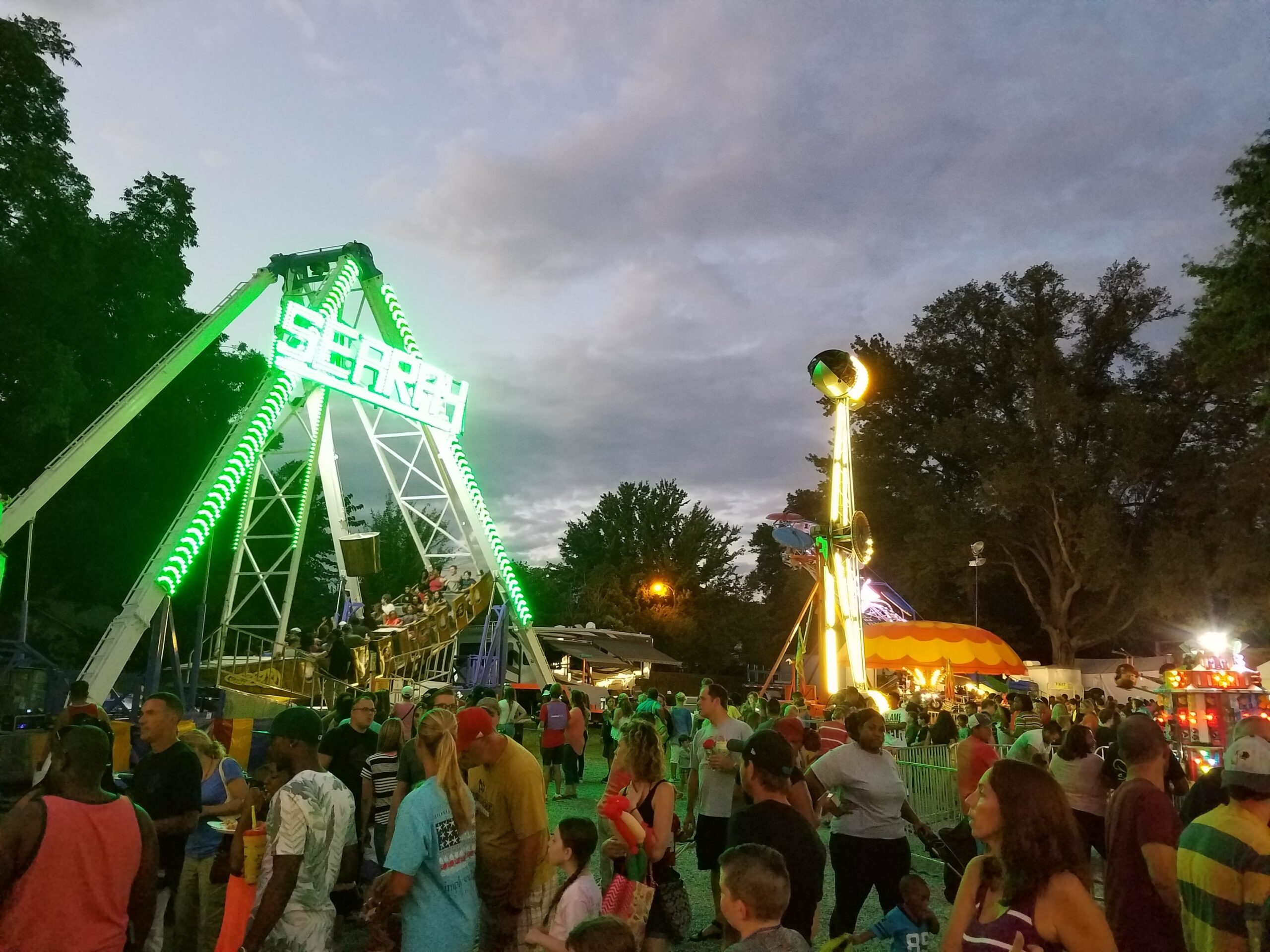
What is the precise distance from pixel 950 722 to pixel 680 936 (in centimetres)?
933

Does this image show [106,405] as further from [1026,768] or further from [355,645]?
[1026,768]

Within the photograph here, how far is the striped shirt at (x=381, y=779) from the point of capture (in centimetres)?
604

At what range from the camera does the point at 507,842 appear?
4.35 meters

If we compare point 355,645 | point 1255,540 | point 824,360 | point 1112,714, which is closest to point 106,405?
point 355,645

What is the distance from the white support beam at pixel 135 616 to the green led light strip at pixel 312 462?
480 cm

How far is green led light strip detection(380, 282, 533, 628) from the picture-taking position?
22922 mm

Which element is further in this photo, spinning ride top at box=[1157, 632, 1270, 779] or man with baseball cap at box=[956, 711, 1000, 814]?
spinning ride top at box=[1157, 632, 1270, 779]

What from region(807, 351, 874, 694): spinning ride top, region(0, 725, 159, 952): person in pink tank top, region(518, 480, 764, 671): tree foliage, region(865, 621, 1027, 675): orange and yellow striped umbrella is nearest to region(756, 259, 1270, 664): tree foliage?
region(518, 480, 764, 671): tree foliage

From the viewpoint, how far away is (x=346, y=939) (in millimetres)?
6281

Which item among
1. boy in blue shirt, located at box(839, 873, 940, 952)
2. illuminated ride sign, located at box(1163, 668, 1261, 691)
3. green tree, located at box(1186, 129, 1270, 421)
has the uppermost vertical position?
green tree, located at box(1186, 129, 1270, 421)

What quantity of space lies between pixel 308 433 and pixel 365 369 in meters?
2.28

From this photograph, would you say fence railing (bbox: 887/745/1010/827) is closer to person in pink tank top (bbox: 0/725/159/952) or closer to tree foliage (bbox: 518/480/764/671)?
person in pink tank top (bbox: 0/725/159/952)

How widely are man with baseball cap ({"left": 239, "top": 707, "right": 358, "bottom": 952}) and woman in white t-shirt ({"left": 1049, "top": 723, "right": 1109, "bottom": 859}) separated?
5.04 m

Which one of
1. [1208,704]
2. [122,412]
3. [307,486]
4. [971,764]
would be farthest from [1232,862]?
[307,486]
